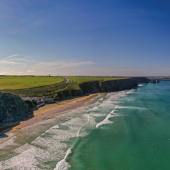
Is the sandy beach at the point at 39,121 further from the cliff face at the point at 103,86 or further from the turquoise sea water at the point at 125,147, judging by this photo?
the cliff face at the point at 103,86

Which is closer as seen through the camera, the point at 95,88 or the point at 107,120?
the point at 107,120

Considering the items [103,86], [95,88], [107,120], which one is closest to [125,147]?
[107,120]

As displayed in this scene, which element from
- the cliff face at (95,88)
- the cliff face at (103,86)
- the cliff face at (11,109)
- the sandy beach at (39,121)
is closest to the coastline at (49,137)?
the sandy beach at (39,121)

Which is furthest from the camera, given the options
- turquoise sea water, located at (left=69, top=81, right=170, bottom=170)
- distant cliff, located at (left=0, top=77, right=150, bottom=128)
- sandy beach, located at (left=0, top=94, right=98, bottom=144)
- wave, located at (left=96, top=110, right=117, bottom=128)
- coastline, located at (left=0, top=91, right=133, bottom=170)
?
distant cliff, located at (left=0, top=77, right=150, bottom=128)

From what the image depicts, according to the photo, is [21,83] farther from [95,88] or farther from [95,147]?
[95,147]

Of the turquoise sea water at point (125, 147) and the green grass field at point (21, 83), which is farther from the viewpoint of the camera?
the green grass field at point (21, 83)

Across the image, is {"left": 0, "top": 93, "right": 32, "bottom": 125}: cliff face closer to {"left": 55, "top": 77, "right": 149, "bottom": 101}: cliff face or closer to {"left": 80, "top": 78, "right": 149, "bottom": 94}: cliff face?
{"left": 55, "top": 77, "right": 149, "bottom": 101}: cliff face

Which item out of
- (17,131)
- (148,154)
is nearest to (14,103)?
(17,131)

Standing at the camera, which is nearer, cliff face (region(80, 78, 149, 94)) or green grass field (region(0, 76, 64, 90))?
green grass field (region(0, 76, 64, 90))

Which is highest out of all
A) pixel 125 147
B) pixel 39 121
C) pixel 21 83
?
pixel 21 83

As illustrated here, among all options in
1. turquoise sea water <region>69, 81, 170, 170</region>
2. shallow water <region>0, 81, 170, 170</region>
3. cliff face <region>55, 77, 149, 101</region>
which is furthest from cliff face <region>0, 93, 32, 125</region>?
cliff face <region>55, 77, 149, 101</region>
